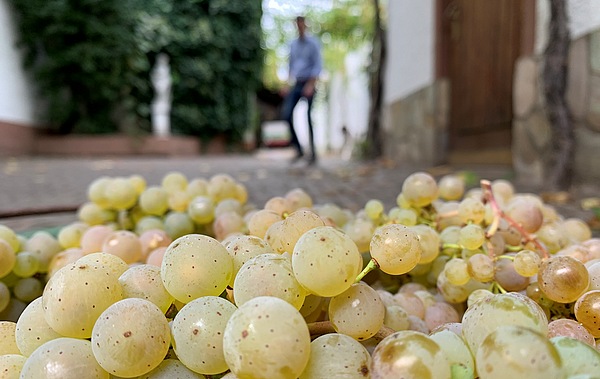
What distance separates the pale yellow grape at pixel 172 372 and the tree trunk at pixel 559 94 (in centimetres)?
265

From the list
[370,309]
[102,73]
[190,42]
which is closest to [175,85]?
[190,42]

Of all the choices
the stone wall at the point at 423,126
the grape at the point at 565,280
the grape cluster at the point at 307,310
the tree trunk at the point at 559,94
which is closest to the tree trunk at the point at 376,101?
the stone wall at the point at 423,126

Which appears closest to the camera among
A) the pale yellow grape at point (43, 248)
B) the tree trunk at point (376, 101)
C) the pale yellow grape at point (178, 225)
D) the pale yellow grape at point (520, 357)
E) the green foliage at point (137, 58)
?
the pale yellow grape at point (520, 357)

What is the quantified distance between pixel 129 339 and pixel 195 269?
0.30ft

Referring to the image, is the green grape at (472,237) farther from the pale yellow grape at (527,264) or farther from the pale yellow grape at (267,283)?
the pale yellow grape at (267,283)

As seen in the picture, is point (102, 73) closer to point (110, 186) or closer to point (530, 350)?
point (110, 186)

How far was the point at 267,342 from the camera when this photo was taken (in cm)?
37

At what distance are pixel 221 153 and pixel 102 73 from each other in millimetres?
3248

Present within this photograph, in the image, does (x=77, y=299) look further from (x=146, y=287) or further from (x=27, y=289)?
(x=27, y=289)

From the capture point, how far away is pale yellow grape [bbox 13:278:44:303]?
72 cm

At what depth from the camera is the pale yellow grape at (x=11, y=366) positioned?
44 centimetres

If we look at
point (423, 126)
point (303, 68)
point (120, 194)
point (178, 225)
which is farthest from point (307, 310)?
point (303, 68)

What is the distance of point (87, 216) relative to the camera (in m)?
1.00

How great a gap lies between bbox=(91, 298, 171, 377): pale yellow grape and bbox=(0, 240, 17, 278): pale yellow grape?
0.35 meters
